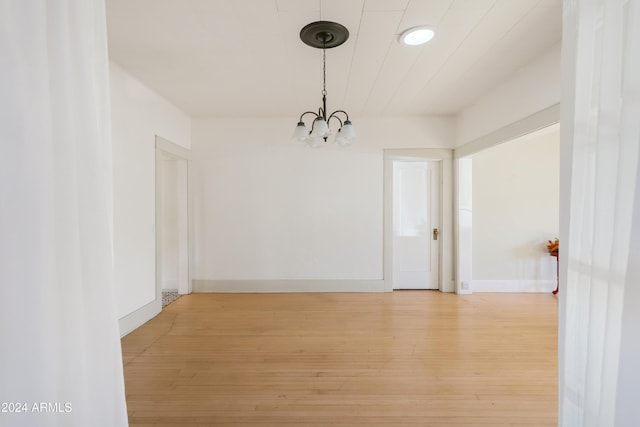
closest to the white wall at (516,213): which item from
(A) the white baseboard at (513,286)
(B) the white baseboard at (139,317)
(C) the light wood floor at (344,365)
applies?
(A) the white baseboard at (513,286)

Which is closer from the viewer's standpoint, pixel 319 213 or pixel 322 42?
pixel 322 42

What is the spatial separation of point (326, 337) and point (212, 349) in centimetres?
106

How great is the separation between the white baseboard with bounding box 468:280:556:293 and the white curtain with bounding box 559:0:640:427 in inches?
132

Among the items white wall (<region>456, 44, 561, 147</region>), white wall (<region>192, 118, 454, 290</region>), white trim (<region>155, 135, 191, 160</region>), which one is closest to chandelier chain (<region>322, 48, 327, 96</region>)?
white wall (<region>192, 118, 454, 290</region>)

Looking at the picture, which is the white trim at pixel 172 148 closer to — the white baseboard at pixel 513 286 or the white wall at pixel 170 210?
the white wall at pixel 170 210

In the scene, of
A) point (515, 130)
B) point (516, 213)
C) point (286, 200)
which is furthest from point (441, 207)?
point (286, 200)

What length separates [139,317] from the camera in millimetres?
2869

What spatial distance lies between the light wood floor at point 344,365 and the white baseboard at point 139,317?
0.25 feet

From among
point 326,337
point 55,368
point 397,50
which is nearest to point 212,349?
point 326,337

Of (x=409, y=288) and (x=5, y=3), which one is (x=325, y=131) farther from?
(x=409, y=288)

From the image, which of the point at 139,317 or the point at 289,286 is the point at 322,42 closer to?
the point at 289,286

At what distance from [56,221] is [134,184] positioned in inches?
92.7

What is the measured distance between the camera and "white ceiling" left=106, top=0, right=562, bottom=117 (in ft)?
5.87

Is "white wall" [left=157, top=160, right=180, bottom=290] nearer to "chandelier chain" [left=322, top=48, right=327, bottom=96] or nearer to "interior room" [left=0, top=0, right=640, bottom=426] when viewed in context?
"interior room" [left=0, top=0, right=640, bottom=426]
